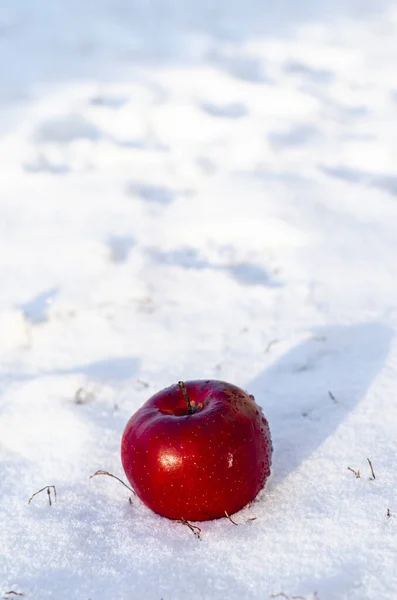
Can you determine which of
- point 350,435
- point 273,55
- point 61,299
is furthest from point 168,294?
point 273,55

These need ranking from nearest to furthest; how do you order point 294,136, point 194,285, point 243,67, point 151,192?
1. point 194,285
2. point 151,192
3. point 294,136
4. point 243,67

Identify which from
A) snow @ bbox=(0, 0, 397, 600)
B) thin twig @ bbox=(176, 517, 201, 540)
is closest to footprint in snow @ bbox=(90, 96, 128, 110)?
snow @ bbox=(0, 0, 397, 600)

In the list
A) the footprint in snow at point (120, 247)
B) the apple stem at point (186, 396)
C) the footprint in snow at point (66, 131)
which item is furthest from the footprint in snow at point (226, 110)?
the apple stem at point (186, 396)

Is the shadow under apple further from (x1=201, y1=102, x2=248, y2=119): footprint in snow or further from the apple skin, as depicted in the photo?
(x1=201, y1=102, x2=248, y2=119): footprint in snow

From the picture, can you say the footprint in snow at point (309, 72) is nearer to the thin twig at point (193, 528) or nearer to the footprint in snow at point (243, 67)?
the footprint in snow at point (243, 67)

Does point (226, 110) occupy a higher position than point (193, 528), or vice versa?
point (193, 528)

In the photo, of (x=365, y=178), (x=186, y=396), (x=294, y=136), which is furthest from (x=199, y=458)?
(x=294, y=136)

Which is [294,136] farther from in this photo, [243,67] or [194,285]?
[194,285]
